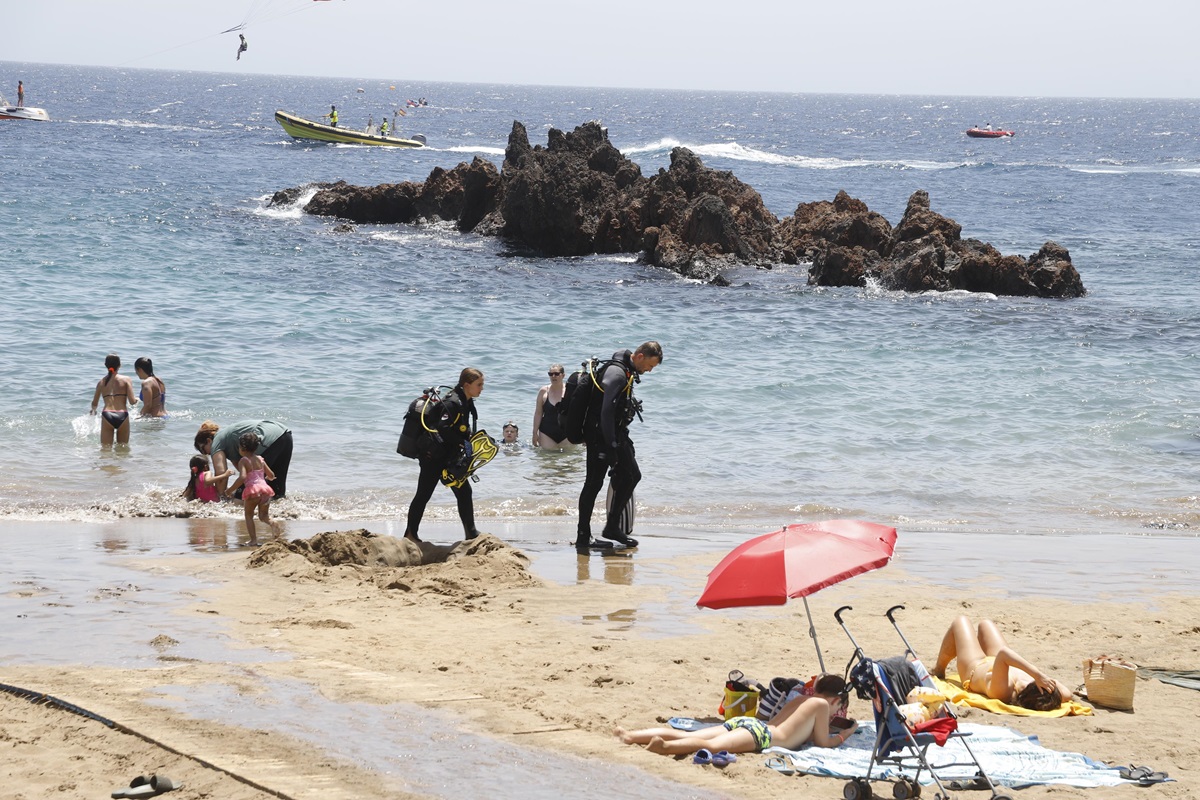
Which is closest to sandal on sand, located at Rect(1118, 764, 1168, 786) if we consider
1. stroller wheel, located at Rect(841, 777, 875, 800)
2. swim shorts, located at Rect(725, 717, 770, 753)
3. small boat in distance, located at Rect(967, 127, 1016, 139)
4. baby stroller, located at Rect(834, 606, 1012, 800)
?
baby stroller, located at Rect(834, 606, 1012, 800)

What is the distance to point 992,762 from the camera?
5.77 meters

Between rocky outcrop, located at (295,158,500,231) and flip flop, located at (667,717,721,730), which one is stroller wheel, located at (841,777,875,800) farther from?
rocky outcrop, located at (295,158,500,231)

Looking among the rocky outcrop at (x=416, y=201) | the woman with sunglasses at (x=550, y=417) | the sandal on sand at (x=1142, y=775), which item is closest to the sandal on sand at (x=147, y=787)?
the sandal on sand at (x=1142, y=775)

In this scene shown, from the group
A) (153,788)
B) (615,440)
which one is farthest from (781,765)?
(615,440)

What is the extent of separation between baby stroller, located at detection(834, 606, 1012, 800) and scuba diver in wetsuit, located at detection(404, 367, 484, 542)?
157 inches

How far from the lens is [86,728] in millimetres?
5465

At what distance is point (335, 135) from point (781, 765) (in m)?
61.7

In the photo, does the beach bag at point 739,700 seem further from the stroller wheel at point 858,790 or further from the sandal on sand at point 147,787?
the sandal on sand at point 147,787

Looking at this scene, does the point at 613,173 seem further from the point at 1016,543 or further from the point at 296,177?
the point at 1016,543

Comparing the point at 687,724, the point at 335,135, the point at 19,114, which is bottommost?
the point at 687,724

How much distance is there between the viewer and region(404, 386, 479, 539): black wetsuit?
9023 millimetres

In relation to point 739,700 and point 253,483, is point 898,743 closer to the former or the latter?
point 739,700

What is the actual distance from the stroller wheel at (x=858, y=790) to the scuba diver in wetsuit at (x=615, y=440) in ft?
13.4

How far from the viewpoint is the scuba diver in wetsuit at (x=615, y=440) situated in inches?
362
